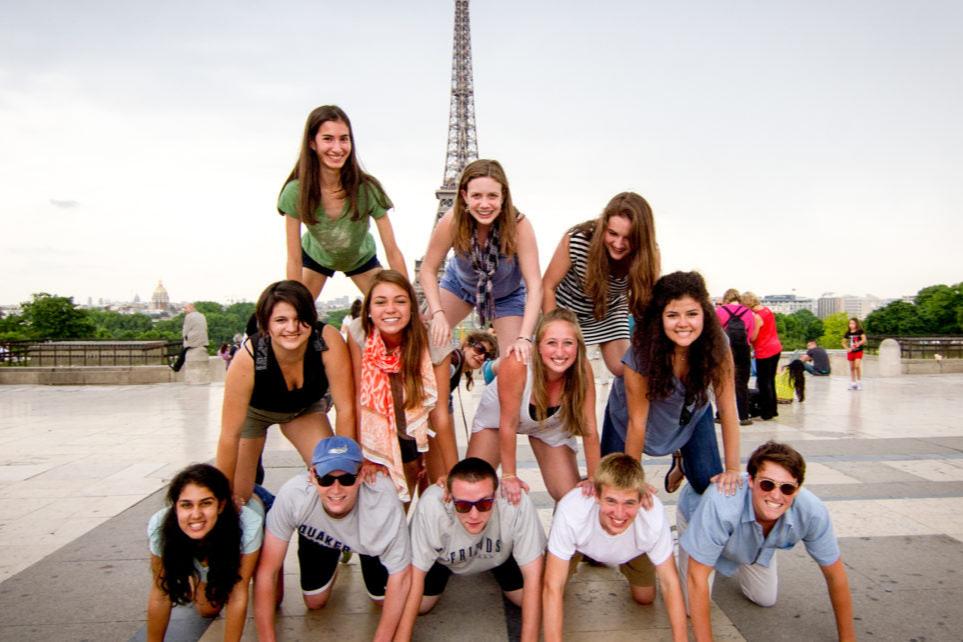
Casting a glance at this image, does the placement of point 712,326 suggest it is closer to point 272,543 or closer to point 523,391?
point 523,391

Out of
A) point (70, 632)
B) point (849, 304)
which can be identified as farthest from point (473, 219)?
point (849, 304)

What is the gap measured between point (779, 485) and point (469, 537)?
1431 millimetres

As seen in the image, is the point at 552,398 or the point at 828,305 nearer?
the point at 552,398

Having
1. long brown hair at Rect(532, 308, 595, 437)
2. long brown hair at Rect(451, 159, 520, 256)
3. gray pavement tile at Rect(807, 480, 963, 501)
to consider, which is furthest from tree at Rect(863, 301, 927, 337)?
long brown hair at Rect(451, 159, 520, 256)

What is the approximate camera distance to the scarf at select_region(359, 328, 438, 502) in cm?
328

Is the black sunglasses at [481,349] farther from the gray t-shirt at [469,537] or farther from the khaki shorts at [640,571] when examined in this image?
the khaki shorts at [640,571]

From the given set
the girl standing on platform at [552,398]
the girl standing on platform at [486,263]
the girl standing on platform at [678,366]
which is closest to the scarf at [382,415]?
the girl standing on platform at [486,263]

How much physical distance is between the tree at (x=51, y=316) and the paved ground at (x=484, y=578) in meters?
39.7

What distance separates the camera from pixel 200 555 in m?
2.77

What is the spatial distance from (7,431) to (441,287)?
714 centimetres

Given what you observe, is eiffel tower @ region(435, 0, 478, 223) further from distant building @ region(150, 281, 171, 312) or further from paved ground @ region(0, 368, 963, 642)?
distant building @ region(150, 281, 171, 312)

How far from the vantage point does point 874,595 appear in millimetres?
3229

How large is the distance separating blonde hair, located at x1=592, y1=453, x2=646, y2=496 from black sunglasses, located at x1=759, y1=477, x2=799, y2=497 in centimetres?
Result: 52

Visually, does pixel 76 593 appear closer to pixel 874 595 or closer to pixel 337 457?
pixel 337 457
